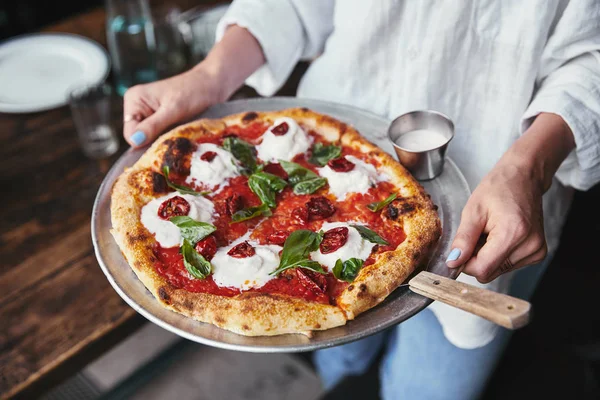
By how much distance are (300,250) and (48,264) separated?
3.81ft

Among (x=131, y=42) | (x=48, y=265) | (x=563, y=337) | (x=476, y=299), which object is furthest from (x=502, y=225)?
(x=131, y=42)

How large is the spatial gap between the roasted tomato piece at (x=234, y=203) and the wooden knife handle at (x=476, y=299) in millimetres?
594

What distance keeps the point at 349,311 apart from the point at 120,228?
27.6 inches

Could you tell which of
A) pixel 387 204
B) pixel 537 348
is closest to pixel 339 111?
pixel 387 204

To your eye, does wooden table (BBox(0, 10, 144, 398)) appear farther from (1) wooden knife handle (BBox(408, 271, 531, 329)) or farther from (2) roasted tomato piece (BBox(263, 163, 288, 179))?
(1) wooden knife handle (BBox(408, 271, 531, 329))

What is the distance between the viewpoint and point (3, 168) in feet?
8.96

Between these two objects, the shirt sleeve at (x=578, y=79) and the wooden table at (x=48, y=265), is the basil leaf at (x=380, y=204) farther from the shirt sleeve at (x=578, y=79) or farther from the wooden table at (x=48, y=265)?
the wooden table at (x=48, y=265)

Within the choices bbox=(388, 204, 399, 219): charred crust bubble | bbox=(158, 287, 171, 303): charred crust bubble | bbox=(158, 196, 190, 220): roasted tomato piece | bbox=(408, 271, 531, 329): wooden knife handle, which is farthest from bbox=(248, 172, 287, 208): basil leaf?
bbox=(408, 271, 531, 329): wooden knife handle

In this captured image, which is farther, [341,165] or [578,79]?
[341,165]

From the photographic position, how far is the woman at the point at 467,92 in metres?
1.65

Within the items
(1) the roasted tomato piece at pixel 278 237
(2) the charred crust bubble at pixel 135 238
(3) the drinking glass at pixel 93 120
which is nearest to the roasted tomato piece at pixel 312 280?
(1) the roasted tomato piece at pixel 278 237

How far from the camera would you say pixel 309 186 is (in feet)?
6.32

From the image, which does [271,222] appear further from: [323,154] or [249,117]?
[249,117]

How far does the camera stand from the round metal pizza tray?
148cm
